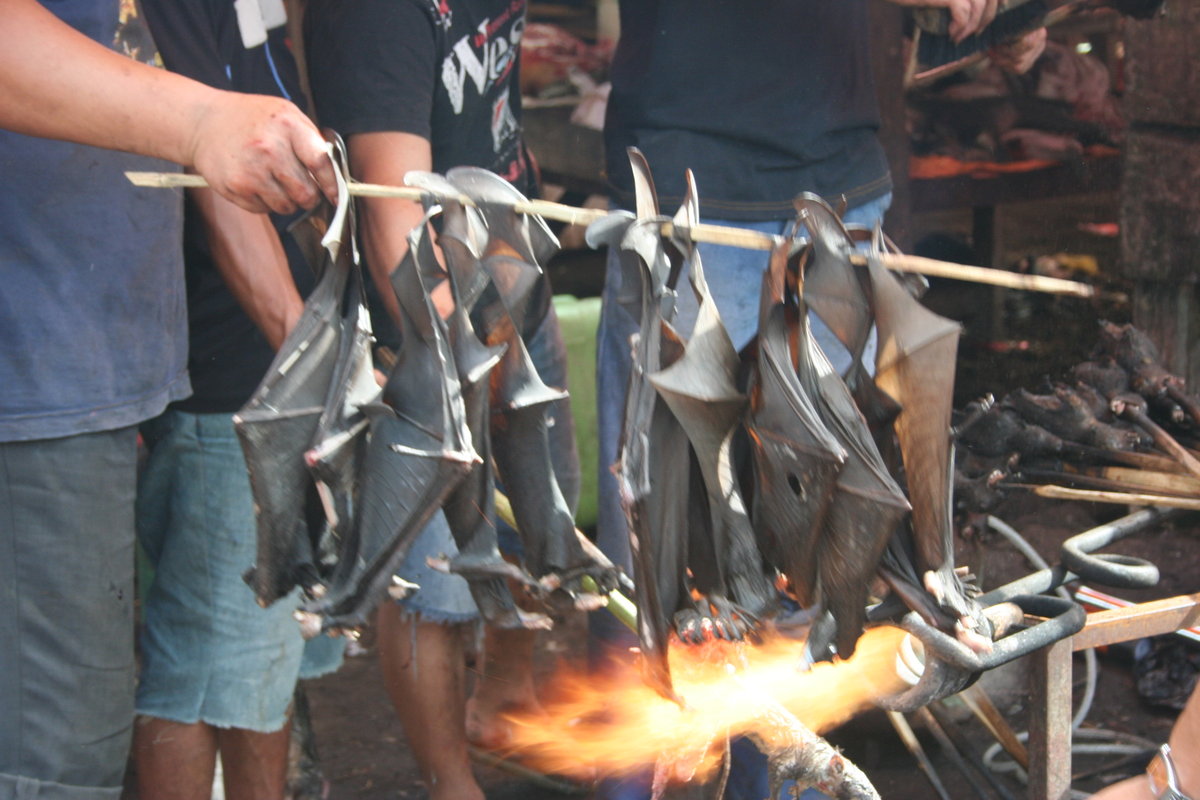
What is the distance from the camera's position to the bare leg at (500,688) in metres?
3.30

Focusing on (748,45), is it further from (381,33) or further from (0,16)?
(0,16)

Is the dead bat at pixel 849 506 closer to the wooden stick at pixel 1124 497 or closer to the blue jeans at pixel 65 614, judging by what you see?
the wooden stick at pixel 1124 497

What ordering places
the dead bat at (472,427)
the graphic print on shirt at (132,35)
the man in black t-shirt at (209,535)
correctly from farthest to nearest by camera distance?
the man in black t-shirt at (209,535) < the graphic print on shirt at (132,35) < the dead bat at (472,427)

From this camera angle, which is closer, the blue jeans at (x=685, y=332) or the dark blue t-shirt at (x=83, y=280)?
the dark blue t-shirt at (x=83, y=280)

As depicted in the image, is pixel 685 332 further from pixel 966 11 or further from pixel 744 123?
pixel 966 11

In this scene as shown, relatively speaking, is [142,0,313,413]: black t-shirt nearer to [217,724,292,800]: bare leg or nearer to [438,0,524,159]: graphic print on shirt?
[438,0,524,159]: graphic print on shirt

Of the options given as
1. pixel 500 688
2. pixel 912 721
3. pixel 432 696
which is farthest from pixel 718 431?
pixel 500 688

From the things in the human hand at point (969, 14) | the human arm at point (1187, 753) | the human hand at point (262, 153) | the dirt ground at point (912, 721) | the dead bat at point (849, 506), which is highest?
the human hand at point (969, 14)

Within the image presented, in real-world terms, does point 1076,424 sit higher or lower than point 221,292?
lower

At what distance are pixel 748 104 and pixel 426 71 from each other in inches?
29.9

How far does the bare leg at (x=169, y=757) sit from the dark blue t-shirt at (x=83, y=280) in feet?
2.48

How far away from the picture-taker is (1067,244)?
24.6ft

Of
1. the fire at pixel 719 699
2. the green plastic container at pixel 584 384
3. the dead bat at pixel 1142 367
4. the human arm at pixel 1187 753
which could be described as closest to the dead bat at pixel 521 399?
the fire at pixel 719 699

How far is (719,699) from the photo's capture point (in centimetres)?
185
